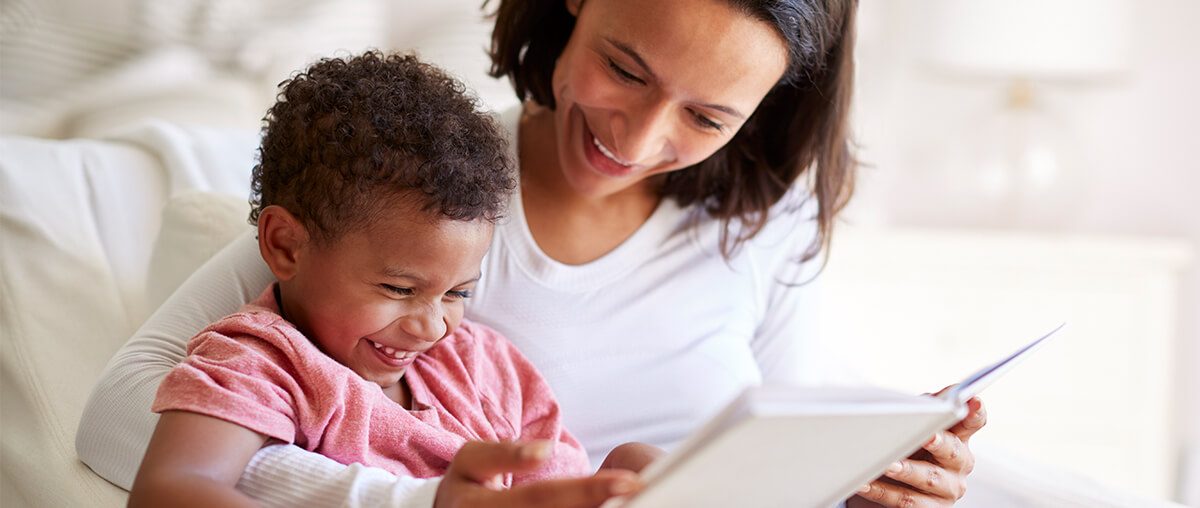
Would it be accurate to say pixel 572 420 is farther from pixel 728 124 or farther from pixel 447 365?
pixel 728 124

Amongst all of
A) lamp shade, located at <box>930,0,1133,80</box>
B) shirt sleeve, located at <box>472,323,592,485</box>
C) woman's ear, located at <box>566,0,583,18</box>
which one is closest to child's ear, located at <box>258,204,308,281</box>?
shirt sleeve, located at <box>472,323,592,485</box>

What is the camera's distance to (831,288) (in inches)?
109

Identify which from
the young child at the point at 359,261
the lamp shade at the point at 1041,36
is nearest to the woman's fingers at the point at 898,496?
the young child at the point at 359,261

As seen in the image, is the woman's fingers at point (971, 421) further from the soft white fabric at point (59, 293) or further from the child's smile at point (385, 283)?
the soft white fabric at point (59, 293)

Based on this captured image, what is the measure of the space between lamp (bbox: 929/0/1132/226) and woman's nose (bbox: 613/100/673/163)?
1571 mm

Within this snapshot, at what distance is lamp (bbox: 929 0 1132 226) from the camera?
99.0 inches

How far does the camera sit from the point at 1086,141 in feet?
9.57

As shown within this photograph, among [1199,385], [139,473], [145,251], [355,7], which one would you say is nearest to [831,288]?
[1199,385]

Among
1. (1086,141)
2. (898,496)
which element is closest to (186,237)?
(898,496)

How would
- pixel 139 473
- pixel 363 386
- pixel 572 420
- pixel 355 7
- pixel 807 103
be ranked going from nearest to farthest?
pixel 139 473, pixel 363 386, pixel 572 420, pixel 807 103, pixel 355 7

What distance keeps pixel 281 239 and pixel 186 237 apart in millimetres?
355

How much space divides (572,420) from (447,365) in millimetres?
218

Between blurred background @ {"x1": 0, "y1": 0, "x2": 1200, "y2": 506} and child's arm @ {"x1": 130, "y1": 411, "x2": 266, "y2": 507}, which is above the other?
blurred background @ {"x1": 0, "y1": 0, "x2": 1200, "y2": 506}

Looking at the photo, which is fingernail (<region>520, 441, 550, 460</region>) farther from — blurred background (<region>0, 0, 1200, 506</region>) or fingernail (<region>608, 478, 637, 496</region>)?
blurred background (<region>0, 0, 1200, 506</region>)
